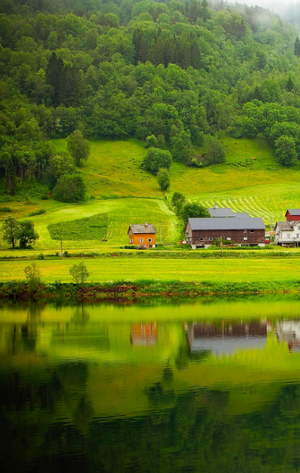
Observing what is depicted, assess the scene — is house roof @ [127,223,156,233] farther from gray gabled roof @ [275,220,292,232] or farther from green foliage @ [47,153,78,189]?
green foliage @ [47,153,78,189]

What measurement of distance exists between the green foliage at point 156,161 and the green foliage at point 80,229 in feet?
164

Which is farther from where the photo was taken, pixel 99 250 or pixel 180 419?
pixel 99 250

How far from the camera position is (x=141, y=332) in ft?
131

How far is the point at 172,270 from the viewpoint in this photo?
200ft

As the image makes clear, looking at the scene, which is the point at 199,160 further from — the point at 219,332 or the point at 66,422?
the point at 66,422

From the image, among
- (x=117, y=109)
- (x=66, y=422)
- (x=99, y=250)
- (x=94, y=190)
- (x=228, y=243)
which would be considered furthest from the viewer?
(x=117, y=109)

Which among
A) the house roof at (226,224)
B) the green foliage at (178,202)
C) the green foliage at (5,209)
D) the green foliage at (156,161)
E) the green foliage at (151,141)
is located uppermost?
the green foliage at (151,141)

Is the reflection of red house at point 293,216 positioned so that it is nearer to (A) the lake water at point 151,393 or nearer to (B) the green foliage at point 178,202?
(B) the green foliage at point 178,202

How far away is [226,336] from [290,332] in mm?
4329

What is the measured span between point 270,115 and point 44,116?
68652 millimetres

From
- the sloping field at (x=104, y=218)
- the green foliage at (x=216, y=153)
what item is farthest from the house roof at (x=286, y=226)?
the green foliage at (x=216, y=153)

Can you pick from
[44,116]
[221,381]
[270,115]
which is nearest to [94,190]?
[44,116]

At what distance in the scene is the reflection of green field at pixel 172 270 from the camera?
5672 centimetres

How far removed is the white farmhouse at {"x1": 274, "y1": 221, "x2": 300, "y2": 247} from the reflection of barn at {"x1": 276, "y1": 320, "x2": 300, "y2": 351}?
50328 mm
